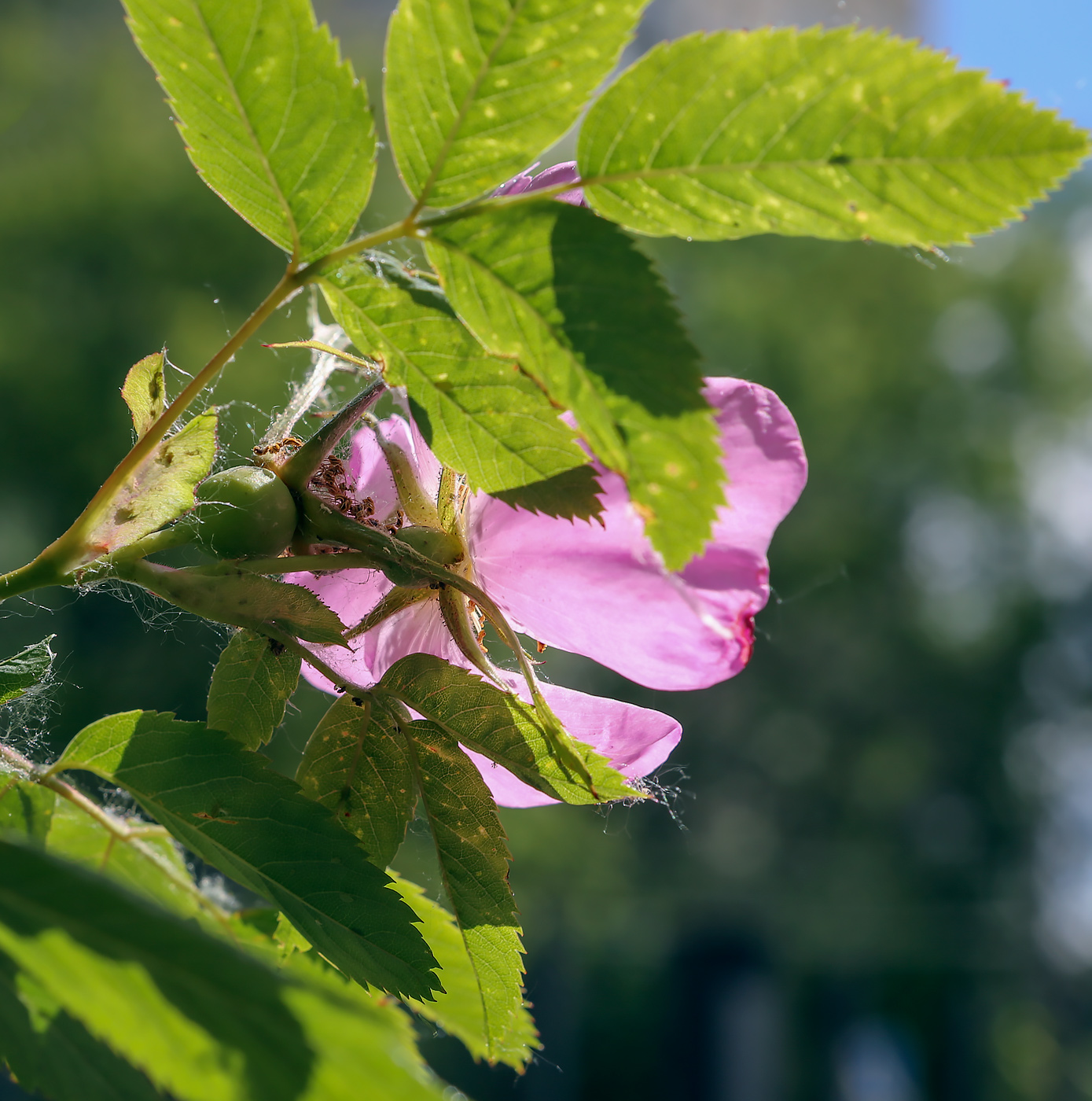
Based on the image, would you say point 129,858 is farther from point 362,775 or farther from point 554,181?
point 554,181

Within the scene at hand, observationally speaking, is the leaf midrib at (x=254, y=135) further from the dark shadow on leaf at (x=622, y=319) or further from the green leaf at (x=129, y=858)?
the green leaf at (x=129, y=858)

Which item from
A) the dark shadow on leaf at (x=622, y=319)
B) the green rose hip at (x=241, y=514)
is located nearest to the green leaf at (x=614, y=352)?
the dark shadow on leaf at (x=622, y=319)

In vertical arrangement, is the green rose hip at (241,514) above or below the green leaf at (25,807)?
above

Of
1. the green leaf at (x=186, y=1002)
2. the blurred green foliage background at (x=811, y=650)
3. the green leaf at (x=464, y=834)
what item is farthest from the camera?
the blurred green foliage background at (x=811, y=650)

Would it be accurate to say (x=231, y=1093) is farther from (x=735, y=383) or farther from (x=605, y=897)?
(x=605, y=897)

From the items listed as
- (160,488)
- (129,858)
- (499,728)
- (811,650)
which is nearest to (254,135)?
(160,488)

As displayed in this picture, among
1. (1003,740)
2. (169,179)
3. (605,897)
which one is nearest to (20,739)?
(169,179)

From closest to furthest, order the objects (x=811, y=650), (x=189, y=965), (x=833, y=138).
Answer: (x=189, y=965)
(x=833, y=138)
(x=811, y=650)
